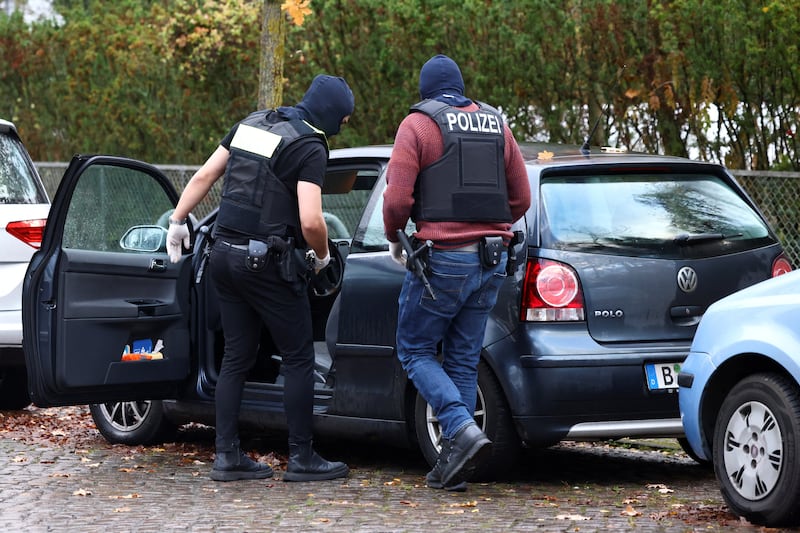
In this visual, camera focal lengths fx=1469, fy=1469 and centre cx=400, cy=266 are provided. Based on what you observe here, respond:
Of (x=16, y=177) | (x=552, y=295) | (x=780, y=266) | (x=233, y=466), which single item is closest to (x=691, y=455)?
(x=780, y=266)

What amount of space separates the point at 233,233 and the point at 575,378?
1.69 m

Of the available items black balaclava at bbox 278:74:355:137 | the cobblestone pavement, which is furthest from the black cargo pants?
black balaclava at bbox 278:74:355:137

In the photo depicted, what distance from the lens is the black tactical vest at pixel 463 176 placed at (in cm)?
630

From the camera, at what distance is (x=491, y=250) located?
623 cm

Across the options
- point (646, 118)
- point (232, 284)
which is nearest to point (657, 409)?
point (232, 284)

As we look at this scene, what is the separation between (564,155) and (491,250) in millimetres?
837

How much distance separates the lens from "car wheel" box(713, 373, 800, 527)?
17.4 feet

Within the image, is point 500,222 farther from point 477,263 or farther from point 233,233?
point 233,233

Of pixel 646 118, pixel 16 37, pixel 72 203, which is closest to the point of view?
pixel 72 203

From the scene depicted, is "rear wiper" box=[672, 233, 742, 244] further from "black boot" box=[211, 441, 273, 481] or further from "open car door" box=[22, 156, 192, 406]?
"open car door" box=[22, 156, 192, 406]

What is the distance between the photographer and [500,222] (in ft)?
20.9

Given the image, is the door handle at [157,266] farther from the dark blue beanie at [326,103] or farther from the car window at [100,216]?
the dark blue beanie at [326,103]

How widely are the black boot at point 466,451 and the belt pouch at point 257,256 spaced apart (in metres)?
1.16

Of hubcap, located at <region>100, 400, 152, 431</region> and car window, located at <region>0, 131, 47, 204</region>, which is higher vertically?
car window, located at <region>0, 131, 47, 204</region>
